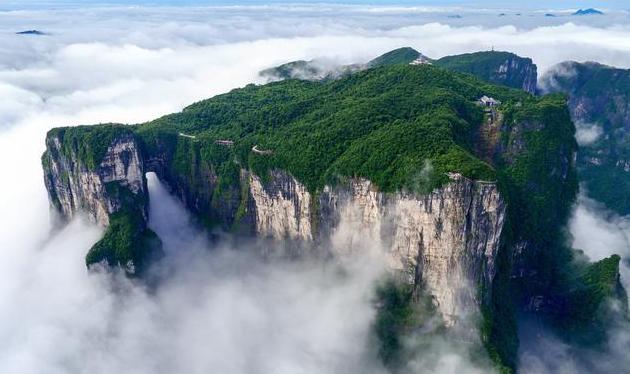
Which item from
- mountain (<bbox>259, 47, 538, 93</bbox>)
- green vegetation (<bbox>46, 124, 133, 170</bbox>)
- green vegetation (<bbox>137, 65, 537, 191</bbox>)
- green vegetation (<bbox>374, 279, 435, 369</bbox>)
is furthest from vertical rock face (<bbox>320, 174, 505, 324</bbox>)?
mountain (<bbox>259, 47, 538, 93</bbox>)

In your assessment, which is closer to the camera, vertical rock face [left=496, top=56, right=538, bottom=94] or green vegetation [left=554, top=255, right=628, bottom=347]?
green vegetation [left=554, top=255, right=628, bottom=347]

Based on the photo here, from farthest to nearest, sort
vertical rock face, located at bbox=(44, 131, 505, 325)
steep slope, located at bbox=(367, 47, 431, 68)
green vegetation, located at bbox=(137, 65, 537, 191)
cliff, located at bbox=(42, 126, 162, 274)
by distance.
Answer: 1. steep slope, located at bbox=(367, 47, 431, 68)
2. cliff, located at bbox=(42, 126, 162, 274)
3. green vegetation, located at bbox=(137, 65, 537, 191)
4. vertical rock face, located at bbox=(44, 131, 505, 325)

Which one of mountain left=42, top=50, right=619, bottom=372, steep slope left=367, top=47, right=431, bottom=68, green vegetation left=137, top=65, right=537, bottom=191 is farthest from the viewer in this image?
steep slope left=367, top=47, right=431, bottom=68

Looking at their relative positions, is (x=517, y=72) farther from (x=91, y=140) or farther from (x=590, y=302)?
(x=91, y=140)

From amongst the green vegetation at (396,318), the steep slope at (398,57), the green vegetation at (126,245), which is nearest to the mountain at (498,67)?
the steep slope at (398,57)

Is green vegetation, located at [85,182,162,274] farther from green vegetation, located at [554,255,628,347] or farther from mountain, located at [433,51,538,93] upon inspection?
mountain, located at [433,51,538,93]

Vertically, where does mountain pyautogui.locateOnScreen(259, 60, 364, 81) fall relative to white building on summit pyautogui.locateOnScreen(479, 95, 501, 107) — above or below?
below

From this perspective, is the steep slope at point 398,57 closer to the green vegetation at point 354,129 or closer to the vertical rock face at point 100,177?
the green vegetation at point 354,129
